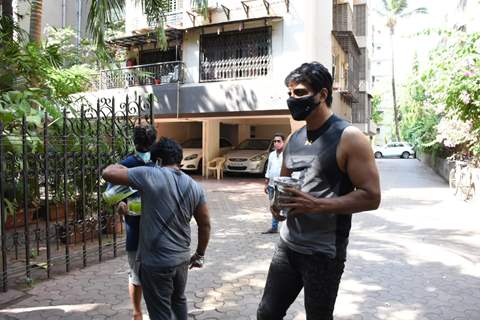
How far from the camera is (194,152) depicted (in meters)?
19.0

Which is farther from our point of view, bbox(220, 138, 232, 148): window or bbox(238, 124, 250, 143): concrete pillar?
bbox(238, 124, 250, 143): concrete pillar

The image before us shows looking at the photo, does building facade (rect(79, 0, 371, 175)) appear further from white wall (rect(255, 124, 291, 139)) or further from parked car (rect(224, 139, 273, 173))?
white wall (rect(255, 124, 291, 139))

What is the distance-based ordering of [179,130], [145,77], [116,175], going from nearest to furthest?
1. [116,175]
2. [145,77]
3. [179,130]

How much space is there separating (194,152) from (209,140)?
112 cm

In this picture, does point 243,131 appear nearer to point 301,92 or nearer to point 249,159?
point 249,159

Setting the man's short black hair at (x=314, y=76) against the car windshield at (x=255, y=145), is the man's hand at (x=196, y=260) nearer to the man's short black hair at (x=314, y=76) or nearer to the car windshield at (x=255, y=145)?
the man's short black hair at (x=314, y=76)

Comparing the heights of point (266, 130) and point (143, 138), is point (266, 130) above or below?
above

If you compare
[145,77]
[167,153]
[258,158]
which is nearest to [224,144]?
[258,158]

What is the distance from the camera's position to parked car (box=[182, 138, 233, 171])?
1867cm

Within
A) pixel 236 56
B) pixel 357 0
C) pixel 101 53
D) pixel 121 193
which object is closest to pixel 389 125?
pixel 357 0

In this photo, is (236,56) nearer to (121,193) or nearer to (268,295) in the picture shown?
(121,193)

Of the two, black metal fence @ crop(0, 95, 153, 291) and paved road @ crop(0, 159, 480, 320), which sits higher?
black metal fence @ crop(0, 95, 153, 291)

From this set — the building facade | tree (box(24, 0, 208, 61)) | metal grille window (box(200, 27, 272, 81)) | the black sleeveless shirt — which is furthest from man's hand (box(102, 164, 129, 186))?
metal grille window (box(200, 27, 272, 81))

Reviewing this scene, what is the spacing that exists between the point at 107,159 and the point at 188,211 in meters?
3.46
